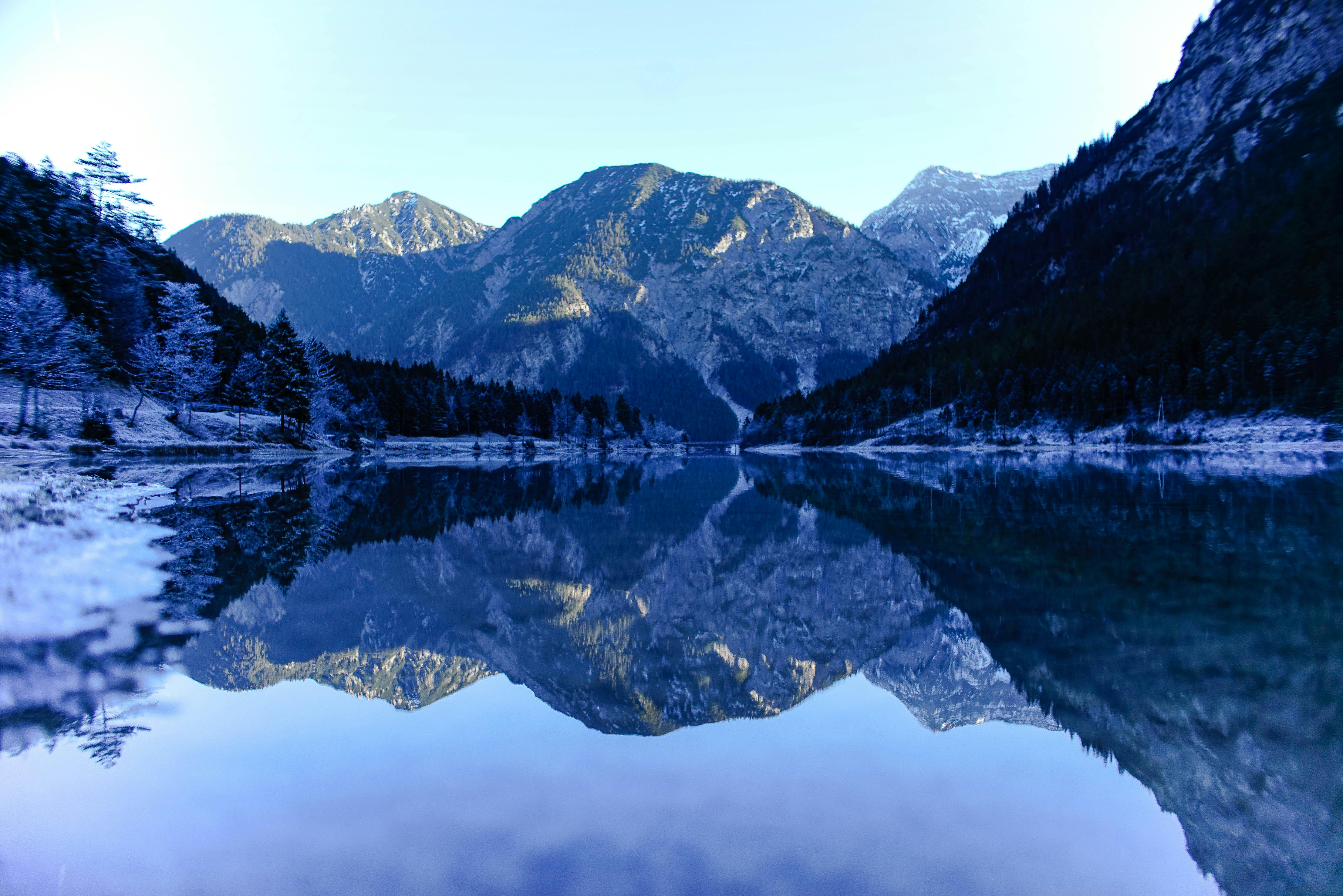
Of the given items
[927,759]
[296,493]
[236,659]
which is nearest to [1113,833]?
[927,759]

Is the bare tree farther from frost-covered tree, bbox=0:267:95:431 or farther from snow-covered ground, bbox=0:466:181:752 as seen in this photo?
snow-covered ground, bbox=0:466:181:752

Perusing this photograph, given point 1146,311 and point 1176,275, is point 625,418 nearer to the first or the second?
point 1146,311

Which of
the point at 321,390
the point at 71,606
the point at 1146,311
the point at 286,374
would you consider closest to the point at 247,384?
the point at 286,374

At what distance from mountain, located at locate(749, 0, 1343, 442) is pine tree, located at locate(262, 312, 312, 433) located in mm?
99584

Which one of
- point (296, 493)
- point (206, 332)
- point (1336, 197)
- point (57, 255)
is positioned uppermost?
point (1336, 197)

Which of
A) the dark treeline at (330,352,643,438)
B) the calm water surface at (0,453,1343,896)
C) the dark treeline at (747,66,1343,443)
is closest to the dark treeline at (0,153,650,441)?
the dark treeline at (330,352,643,438)

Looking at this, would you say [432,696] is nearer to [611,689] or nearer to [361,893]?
[611,689]

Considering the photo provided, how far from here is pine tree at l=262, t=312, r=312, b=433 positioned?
77625 millimetres

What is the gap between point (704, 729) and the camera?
25.7 ft

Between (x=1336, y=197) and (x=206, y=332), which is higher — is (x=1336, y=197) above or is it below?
above

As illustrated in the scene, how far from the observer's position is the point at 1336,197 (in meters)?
98.6

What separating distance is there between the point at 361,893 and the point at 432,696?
4452mm

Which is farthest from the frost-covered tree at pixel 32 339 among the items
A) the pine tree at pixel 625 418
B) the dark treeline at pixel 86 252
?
the pine tree at pixel 625 418

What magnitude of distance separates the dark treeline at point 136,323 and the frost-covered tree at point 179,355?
155mm
